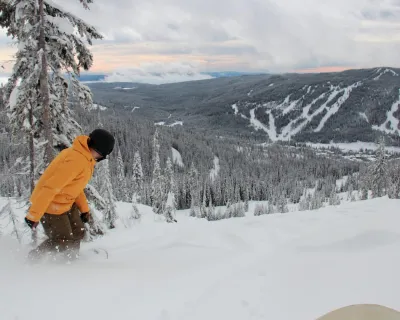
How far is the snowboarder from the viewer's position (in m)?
4.36

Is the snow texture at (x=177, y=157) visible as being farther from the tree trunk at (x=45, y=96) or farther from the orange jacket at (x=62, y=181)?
the orange jacket at (x=62, y=181)

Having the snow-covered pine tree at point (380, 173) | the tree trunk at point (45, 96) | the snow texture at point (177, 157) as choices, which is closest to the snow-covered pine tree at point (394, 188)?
the snow-covered pine tree at point (380, 173)

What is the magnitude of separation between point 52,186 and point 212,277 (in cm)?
255

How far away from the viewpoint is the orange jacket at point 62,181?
4336 millimetres

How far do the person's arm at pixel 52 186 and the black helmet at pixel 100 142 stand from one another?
12.8 inches

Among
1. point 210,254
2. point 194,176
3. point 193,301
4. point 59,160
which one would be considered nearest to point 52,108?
point 59,160

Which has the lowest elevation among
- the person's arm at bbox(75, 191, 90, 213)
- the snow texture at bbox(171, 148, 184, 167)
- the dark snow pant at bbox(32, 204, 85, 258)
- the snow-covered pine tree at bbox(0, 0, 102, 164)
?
the snow texture at bbox(171, 148, 184, 167)

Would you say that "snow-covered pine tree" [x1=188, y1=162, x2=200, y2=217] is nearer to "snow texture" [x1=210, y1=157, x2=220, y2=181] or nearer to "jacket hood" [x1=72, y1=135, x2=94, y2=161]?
"snow texture" [x1=210, y1=157, x2=220, y2=181]

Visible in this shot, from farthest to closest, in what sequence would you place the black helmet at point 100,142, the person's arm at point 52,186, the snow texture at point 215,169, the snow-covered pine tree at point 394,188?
the snow texture at point 215,169
the snow-covered pine tree at point 394,188
the black helmet at point 100,142
the person's arm at point 52,186

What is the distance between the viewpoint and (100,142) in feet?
14.9

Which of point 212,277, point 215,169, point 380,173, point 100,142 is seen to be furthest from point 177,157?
point 212,277

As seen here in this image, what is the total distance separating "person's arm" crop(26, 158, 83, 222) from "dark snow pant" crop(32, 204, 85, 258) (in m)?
0.47

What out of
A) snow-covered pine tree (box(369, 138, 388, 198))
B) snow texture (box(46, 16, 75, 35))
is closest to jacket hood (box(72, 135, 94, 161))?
snow texture (box(46, 16, 75, 35))

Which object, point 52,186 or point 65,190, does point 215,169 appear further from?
point 52,186
